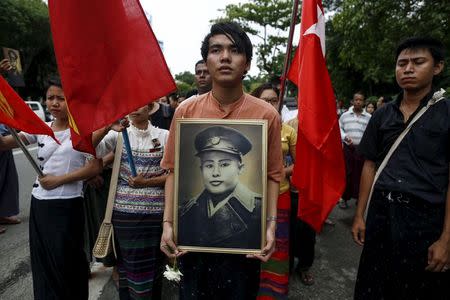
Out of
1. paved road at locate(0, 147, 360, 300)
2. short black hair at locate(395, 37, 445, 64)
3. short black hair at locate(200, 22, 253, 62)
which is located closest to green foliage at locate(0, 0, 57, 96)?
paved road at locate(0, 147, 360, 300)

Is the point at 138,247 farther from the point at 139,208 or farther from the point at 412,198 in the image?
the point at 412,198

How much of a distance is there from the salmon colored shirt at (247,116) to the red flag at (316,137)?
716 mm

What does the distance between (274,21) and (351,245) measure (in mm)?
23874

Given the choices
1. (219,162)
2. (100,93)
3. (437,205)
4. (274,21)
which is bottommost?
(437,205)

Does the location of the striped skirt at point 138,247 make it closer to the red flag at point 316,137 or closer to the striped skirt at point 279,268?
the striped skirt at point 279,268

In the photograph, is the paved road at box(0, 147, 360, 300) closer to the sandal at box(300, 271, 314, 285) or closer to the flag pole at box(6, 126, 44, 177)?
the sandal at box(300, 271, 314, 285)

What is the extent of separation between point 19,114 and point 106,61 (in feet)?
2.39

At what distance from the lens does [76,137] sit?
1930 millimetres

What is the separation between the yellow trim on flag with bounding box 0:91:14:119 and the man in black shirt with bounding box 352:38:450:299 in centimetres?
226

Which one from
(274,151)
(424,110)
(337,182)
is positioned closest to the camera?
(274,151)

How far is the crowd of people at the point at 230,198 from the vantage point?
5.26 feet

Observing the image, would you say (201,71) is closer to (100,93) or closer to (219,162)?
(100,93)

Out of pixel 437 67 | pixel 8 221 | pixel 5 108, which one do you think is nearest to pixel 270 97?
pixel 437 67

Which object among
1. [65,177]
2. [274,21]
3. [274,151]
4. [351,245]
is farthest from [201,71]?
[274,21]
